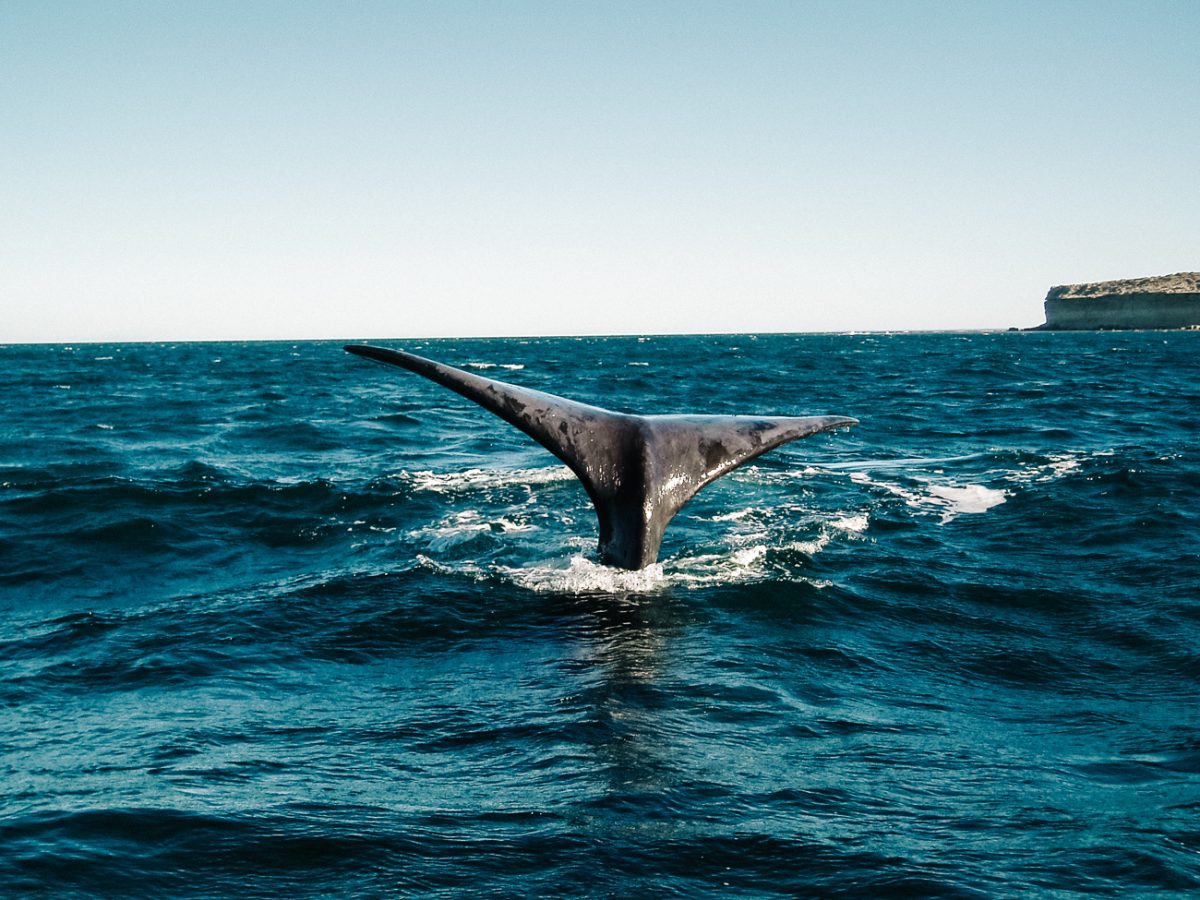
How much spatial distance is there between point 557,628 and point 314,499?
800 cm

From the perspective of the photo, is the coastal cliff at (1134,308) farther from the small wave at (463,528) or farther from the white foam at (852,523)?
the small wave at (463,528)

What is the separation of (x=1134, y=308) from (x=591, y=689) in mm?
178804

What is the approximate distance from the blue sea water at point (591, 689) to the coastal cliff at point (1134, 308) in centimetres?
16084

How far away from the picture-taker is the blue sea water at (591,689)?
4.49 m

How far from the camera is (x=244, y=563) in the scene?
11.3 meters

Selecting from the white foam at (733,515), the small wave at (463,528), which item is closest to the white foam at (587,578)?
the small wave at (463,528)

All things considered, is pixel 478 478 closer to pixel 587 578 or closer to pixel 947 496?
pixel 947 496

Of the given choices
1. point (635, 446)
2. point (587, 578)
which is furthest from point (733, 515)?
point (635, 446)

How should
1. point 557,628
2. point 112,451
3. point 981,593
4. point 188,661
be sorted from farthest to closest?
point 112,451, point 981,593, point 557,628, point 188,661

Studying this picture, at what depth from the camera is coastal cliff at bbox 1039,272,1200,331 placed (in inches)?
6112

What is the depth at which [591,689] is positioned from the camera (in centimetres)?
670

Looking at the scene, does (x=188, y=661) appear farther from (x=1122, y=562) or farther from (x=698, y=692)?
(x=1122, y=562)

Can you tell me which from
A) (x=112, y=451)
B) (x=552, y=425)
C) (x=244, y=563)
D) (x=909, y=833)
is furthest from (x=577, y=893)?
(x=112, y=451)

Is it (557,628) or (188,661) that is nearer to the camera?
(188,661)
